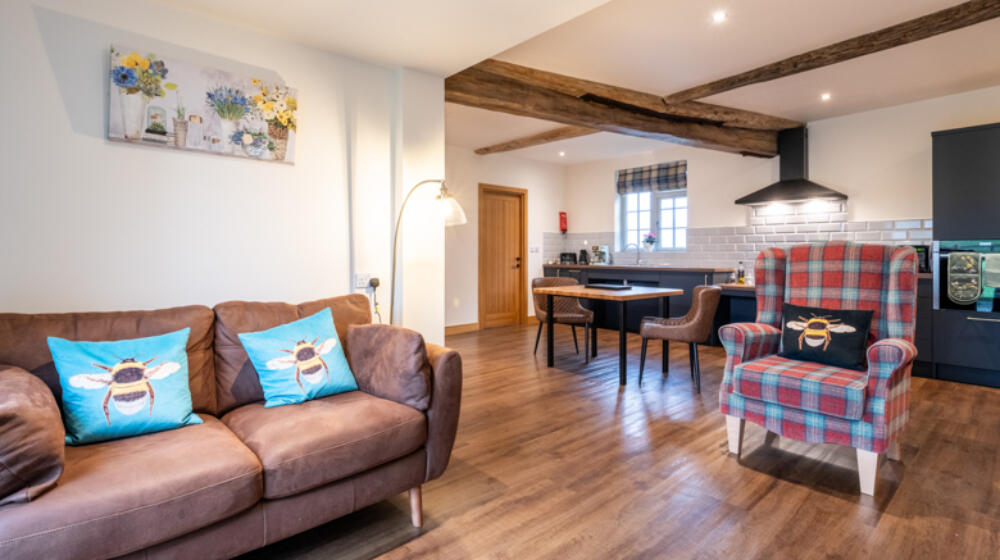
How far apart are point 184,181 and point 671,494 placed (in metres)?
2.82

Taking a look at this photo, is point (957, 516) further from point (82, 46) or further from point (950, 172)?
point (82, 46)

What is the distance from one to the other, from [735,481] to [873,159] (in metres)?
4.42

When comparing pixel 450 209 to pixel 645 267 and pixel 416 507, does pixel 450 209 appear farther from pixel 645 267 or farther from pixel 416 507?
pixel 645 267

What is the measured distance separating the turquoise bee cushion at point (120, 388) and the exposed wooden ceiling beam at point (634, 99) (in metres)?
2.81

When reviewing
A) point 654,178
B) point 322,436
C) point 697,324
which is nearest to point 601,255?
point 654,178

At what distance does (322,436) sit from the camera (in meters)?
1.80

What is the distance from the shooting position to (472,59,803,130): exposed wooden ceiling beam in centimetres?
385

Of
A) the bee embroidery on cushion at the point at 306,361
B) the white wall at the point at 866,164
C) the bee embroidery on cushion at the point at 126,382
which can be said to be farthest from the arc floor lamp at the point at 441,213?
the white wall at the point at 866,164

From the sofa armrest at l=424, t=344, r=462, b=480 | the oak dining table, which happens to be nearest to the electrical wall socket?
the sofa armrest at l=424, t=344, r=462, b=480

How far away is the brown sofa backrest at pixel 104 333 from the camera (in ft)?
5.99

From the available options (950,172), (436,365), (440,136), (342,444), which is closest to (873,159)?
(950,172)

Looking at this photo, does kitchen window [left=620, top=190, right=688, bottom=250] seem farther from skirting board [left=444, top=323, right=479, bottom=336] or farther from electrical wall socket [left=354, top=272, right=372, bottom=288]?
electrical wall socket [left=354, top=272, right=372, bottom=288]

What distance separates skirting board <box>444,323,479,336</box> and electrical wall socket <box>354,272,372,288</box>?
3.45 m

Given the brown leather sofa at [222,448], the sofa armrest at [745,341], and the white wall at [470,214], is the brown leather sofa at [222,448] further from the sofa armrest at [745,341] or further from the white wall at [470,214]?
the white wall at [470,214]
